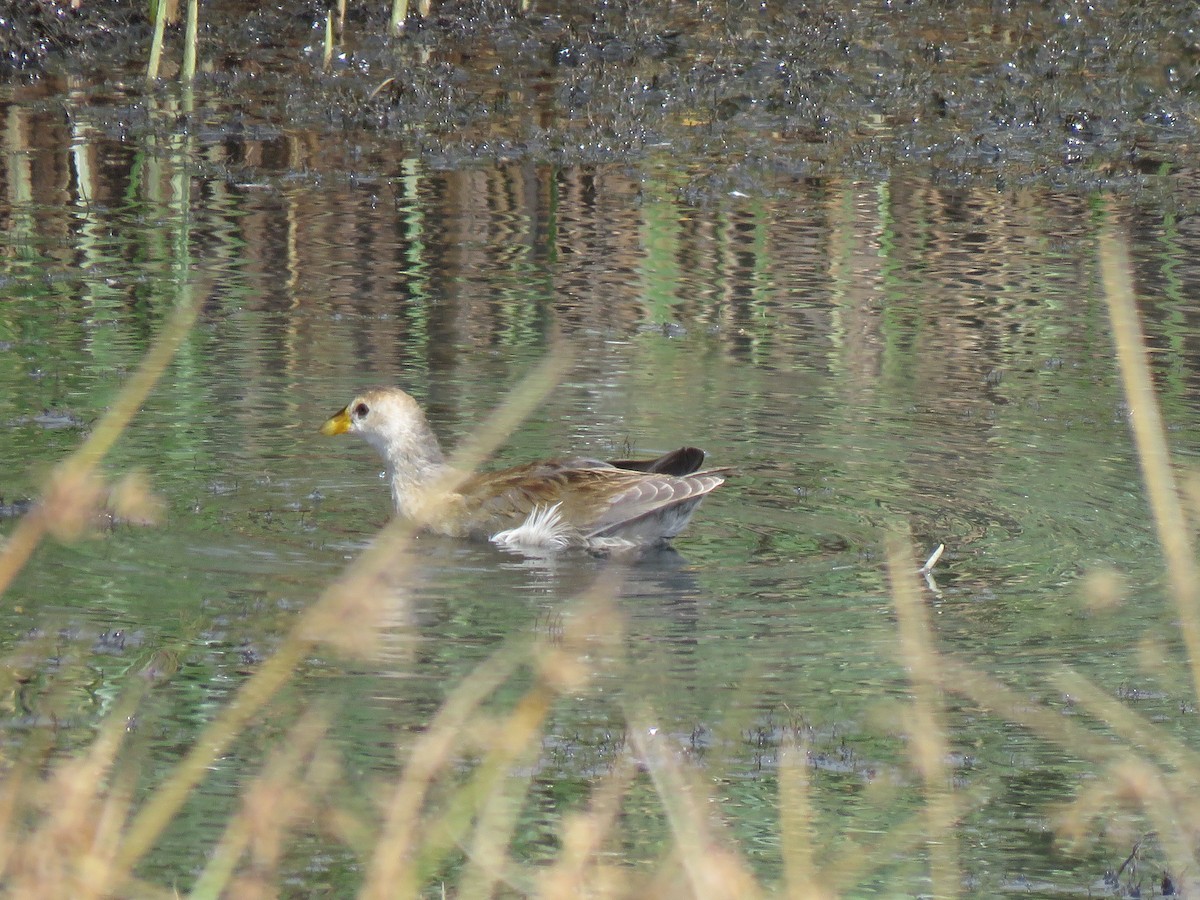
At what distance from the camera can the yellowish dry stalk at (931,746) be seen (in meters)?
4.64

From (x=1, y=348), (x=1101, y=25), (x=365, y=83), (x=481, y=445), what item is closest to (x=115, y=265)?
(x=1, y=348)

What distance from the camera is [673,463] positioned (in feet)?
27.4

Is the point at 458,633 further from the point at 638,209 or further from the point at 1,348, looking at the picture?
the point at 638,209

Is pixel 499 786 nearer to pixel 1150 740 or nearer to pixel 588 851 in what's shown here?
pixel 588 851

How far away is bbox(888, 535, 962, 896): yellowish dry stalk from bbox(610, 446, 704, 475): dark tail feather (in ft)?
3.96

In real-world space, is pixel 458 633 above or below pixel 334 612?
below

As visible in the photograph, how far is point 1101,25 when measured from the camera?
1816 centimetres

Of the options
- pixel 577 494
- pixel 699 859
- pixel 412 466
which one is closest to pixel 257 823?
pixel 699 859

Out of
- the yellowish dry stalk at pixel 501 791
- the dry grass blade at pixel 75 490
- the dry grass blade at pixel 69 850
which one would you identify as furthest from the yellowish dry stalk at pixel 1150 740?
the dry grass blade at pixel 69 850

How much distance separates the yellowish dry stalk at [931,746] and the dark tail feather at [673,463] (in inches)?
47.5

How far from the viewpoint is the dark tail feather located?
8.28 m

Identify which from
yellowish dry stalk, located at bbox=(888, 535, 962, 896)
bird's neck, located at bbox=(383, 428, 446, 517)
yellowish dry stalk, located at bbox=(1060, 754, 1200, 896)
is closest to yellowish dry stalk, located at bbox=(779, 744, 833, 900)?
yellowish dry stalk, located at bbox=(888, 535, 962, 896)

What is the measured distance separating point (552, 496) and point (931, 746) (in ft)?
13.3

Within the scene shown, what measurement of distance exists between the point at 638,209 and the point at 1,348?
452 centimetres
